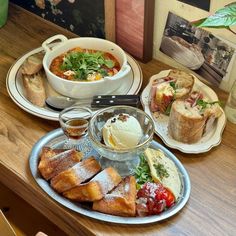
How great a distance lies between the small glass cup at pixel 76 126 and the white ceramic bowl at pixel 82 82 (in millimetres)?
57

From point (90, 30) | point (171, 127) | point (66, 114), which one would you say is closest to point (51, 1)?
point (90, 30)

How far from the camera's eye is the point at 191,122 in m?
1.02

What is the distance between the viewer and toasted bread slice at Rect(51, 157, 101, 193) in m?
0.95

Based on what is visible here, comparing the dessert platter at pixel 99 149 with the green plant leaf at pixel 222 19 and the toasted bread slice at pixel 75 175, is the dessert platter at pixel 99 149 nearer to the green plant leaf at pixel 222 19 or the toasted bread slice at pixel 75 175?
the toasted bread slice at pixel 75 175

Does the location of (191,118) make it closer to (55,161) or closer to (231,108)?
(231,108)

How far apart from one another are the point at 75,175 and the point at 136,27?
19.6 inches

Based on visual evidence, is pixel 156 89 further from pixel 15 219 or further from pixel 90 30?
pixel 15 219

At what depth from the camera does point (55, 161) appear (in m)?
1.00

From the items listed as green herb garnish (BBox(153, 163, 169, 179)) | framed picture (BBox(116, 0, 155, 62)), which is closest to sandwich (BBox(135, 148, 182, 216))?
green herb garnish (BBox(153, 163, 169, 179))

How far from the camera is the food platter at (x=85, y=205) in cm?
92

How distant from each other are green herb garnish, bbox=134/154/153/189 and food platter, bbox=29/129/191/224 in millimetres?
53

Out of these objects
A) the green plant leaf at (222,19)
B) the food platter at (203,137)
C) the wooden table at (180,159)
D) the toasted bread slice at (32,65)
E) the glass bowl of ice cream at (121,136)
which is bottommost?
the wooden table at (180,159)

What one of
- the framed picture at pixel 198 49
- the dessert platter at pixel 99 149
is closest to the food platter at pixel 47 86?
the dessert platter at pixel 99 149

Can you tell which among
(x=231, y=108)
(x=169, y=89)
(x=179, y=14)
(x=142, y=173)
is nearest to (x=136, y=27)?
(x=179, y=14)
